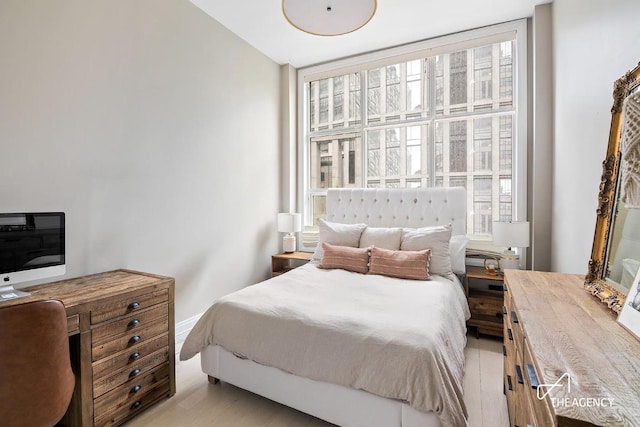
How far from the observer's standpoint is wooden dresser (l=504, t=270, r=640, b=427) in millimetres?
592

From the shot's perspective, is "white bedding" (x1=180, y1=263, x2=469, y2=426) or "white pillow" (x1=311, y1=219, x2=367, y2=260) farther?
"white pillow" (x1=311, y1=219, x2=367, y2=260)

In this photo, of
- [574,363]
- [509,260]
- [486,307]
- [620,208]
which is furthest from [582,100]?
[574,363]

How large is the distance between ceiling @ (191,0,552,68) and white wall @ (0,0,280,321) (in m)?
0.22

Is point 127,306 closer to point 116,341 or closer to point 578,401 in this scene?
point 116,341

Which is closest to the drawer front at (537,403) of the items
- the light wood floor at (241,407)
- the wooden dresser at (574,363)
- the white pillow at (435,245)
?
the wooden dresser at (574,363)

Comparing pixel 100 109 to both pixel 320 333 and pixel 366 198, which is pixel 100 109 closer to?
pixel 320 333

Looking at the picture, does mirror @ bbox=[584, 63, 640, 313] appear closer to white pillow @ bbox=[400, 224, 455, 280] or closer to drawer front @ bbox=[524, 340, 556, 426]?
drawer front @ bbox=[524, 340, 556, 426]

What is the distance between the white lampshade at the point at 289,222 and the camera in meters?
3.73

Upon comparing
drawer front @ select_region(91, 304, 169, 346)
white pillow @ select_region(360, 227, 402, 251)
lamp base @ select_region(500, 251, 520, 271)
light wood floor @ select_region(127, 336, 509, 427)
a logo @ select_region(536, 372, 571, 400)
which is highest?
white pillow @ select_region(360, 227, 402, 251)

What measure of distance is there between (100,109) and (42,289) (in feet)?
4.02

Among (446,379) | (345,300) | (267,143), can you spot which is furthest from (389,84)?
(446,379)

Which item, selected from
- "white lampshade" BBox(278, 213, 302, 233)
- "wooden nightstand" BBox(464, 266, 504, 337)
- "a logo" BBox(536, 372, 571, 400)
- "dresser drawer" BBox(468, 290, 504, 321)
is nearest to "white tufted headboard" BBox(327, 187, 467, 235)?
"white lampshade" BBox(278, 213, 302, 233)

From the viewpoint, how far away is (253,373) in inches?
72.2

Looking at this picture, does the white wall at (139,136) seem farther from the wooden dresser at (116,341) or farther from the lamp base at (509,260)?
the lamp base at (509,260)
